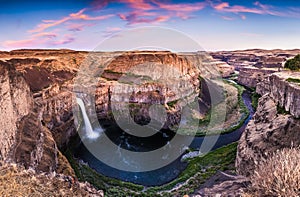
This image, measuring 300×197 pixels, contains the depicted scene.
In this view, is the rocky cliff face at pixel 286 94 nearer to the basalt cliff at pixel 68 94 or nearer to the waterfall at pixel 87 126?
the basalt cliff at pixel 68 94

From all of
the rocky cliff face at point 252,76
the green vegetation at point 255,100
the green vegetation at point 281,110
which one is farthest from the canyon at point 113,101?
the green vegetation at point 255,100

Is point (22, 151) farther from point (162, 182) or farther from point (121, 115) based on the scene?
point (121, 115)

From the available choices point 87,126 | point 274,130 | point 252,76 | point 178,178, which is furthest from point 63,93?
point 252,76

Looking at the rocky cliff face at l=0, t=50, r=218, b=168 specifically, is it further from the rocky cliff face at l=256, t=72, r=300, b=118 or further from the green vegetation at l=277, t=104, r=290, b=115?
the green vegetation at l=277, t=104, r=290, b=115

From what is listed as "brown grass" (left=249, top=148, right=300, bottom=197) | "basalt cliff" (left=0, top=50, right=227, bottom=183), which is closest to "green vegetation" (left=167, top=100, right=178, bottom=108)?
"basalt cliff" (left=0, top=50, right=227, bottom=183)

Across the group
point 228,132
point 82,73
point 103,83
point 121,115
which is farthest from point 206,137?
point 82,73

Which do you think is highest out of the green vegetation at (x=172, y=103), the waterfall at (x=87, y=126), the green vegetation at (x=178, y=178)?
the green vegetation at (x=172, y=103)
